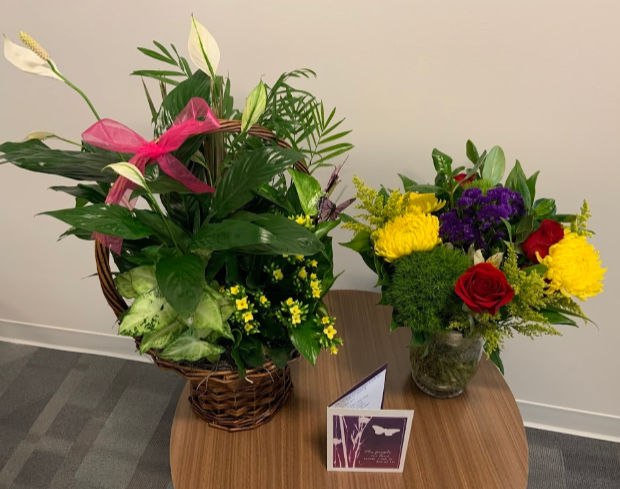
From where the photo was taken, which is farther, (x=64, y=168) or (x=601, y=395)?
(x=601, y=395)

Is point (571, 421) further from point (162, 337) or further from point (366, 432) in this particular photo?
point (162, 337)

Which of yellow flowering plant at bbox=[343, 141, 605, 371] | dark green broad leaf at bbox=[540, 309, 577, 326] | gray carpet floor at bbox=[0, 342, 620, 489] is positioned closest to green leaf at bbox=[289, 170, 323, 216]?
yellow flowering plant at bbox=[343, 141, 605, 371]

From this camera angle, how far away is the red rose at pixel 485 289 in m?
0.76

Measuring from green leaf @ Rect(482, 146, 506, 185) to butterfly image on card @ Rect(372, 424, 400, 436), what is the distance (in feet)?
1.67

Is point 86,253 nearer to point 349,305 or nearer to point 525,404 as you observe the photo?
point 349,305

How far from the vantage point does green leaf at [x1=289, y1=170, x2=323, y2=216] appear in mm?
842

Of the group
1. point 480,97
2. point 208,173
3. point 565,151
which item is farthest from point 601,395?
point 208,173

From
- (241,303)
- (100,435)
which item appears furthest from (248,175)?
(100,435)

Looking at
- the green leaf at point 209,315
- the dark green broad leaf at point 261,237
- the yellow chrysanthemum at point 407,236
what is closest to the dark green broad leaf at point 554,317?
the yellow chrysanthemum at point 407,236

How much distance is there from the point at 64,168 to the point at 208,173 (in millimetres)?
228

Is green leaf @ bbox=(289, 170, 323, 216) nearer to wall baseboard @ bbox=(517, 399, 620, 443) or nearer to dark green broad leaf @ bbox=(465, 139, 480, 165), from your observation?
dark green broad leaf @ bbox=(465, 139, 480, 165)

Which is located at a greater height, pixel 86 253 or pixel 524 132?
pixel 524 132

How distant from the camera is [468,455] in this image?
3.23 feet

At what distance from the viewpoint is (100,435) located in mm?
1721
